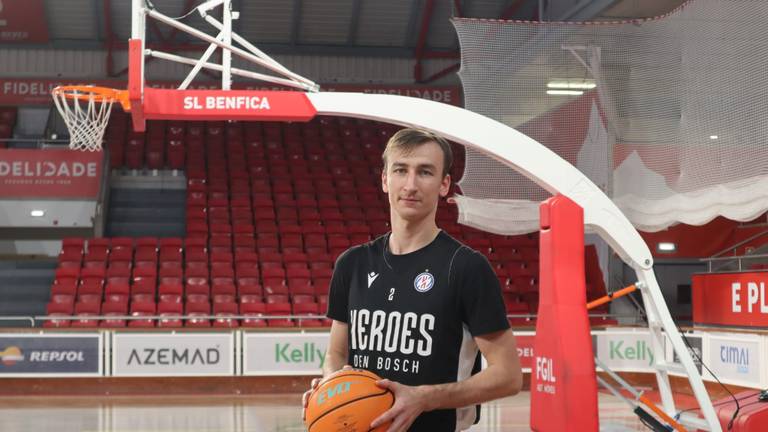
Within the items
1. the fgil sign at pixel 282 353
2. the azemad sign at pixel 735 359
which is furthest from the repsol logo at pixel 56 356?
the azemad sign at pixel 735 359

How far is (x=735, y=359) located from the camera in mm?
10977

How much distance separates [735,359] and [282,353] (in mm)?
6112

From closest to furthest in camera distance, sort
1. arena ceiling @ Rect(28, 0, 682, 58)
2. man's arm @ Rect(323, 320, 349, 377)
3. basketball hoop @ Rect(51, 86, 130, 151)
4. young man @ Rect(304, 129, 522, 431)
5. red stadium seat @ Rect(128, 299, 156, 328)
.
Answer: young man @ Rect(304, 129, 522, 431), man's arm @ Rect(323, 320, 349, 377), basketball hoop @ Rect(51, 86, 130, 151), red stadium seat @ Rect(128, 299, 156, 328), arena ceiling @ Rect(28, 0, 682, 58)

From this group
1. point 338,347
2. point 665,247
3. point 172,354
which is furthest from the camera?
point 665,247

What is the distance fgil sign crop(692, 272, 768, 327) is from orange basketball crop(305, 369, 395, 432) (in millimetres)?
8754

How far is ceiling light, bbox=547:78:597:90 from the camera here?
10.4 metres

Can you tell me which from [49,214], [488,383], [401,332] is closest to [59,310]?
[49,214]

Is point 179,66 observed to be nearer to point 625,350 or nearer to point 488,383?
point 625,350

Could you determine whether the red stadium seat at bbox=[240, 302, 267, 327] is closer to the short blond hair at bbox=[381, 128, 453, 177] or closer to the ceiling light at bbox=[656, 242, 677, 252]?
the ceiling light at bbox=[656, 242, 677, 252]

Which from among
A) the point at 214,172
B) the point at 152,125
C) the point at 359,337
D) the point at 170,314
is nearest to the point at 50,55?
the point at 152,125

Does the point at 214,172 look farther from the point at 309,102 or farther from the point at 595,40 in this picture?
the point at 309,102

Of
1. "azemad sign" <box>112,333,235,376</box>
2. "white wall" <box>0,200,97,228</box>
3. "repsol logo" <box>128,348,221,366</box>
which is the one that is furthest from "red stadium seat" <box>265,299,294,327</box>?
"white wall" <box>0,200,97,228</box>

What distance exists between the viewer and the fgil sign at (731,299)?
34.1 ft

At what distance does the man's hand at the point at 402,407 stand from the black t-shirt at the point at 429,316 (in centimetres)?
21
